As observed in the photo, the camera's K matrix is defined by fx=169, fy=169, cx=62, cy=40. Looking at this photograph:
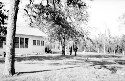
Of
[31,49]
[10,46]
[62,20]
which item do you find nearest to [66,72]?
[10,46]

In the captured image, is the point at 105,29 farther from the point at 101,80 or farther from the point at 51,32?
the point at 101,80

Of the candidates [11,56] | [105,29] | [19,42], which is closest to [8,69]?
[11,56]

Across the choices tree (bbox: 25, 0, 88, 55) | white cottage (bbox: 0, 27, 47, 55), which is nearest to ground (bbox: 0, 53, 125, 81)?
tree (bbox: 25, 0, 88, 55)

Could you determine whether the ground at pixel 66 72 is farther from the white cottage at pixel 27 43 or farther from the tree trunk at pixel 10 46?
the white cottage at pixel 27 43

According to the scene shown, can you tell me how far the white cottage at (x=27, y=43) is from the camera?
30.4m

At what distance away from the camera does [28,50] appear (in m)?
32.4

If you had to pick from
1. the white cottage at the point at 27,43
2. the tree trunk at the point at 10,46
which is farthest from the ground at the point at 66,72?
the white cottage at the point at 27,43

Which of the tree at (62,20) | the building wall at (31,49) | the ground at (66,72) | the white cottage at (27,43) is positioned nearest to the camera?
the ground at (66,72)

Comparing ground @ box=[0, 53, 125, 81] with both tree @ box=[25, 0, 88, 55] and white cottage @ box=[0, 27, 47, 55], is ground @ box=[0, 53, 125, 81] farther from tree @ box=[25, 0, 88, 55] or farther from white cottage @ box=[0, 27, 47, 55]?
white cottage @ box=[0, 27, 47, 55]

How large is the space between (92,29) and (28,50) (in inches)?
540

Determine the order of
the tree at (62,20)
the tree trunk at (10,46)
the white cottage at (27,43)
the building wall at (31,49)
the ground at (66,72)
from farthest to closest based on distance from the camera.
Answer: the building wall at (31,49), the white cottage at (27,43), the tree at (62,20), the tree trunk at (10,46), the ground at (66,72)

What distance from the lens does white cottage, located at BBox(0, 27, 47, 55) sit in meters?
30.4

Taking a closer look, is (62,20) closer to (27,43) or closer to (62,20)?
(62,20)

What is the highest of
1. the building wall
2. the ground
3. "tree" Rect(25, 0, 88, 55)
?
"tree" Rect(25, 0, 88, 55)
